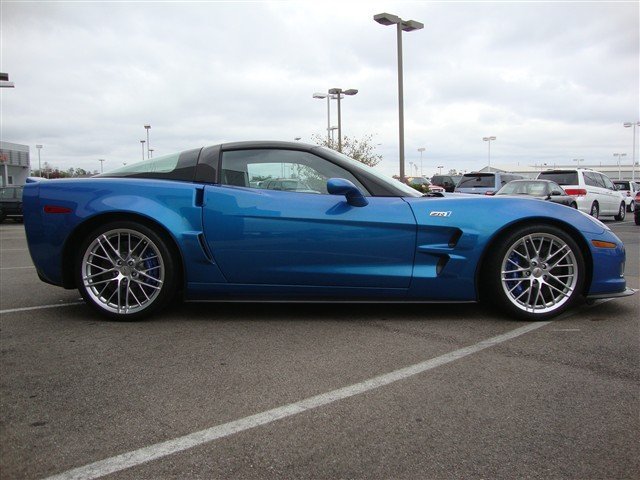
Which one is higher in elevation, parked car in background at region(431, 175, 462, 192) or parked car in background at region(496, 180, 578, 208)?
parked car in background at region(431, 175, 462, 192)

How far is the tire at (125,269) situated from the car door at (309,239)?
446 millimetres

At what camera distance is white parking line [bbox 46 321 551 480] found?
201 cm

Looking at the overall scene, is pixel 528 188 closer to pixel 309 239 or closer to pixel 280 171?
pixel 280 171

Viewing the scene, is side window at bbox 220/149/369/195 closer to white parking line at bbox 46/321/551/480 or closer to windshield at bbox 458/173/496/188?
white parking line at bbox 46/321/551/480

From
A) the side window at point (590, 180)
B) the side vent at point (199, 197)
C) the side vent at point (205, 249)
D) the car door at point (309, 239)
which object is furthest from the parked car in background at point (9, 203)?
the car door at point (309, 239)

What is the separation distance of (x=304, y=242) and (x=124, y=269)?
134 centimetres

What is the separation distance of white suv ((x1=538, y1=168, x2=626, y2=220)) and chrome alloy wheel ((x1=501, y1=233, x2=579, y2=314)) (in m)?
12.8

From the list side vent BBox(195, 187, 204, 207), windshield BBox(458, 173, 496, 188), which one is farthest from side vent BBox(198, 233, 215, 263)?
windshield BBox(458, 173, 496, 188)

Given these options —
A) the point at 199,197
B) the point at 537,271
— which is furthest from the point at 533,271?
the point at 199,197

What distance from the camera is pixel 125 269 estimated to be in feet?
13.2

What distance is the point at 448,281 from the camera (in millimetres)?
3916

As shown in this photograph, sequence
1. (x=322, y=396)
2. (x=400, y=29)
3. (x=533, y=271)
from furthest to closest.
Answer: (x=400, y=29)
(x=533, y=271)
(x=322, y=396)

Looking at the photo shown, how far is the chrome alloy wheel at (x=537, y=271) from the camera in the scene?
3.96 metres

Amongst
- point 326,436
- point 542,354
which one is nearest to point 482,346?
point 542,354
